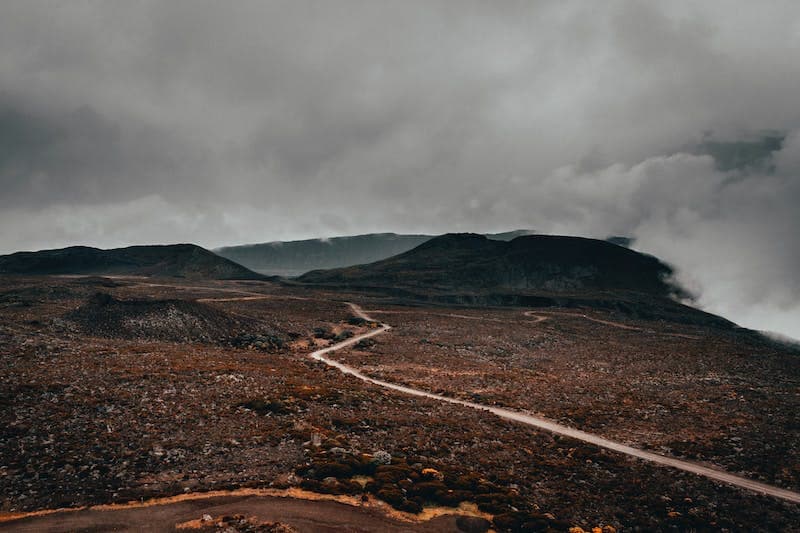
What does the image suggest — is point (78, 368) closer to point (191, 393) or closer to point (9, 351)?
point (9, 351)

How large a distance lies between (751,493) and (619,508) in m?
10.2

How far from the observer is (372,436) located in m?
33.5

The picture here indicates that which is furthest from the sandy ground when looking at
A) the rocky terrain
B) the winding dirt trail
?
the winding dirt trail

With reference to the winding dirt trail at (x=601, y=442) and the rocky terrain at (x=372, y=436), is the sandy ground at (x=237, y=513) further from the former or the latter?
the winding dirt trail at (x=601, y=442)

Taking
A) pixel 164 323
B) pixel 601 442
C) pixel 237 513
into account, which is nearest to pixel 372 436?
pixel 237 513

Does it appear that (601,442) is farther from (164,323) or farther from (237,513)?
(164,323)

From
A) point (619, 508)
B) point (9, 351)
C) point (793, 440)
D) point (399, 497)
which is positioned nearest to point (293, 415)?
point (399, 497)

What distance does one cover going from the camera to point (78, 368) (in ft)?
132

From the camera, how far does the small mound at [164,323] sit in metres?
65.9

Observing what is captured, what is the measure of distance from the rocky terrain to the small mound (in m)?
2.49

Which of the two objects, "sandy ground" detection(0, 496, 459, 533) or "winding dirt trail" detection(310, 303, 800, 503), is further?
"winding dirt trail" detection(310, 303, 800, 503)

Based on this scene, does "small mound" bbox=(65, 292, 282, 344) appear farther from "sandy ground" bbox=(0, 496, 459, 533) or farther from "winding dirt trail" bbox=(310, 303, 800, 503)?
"sandy ground" bbox=(0, 496, 459, 533)

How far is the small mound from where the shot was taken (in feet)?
216

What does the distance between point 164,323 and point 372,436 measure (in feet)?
171
